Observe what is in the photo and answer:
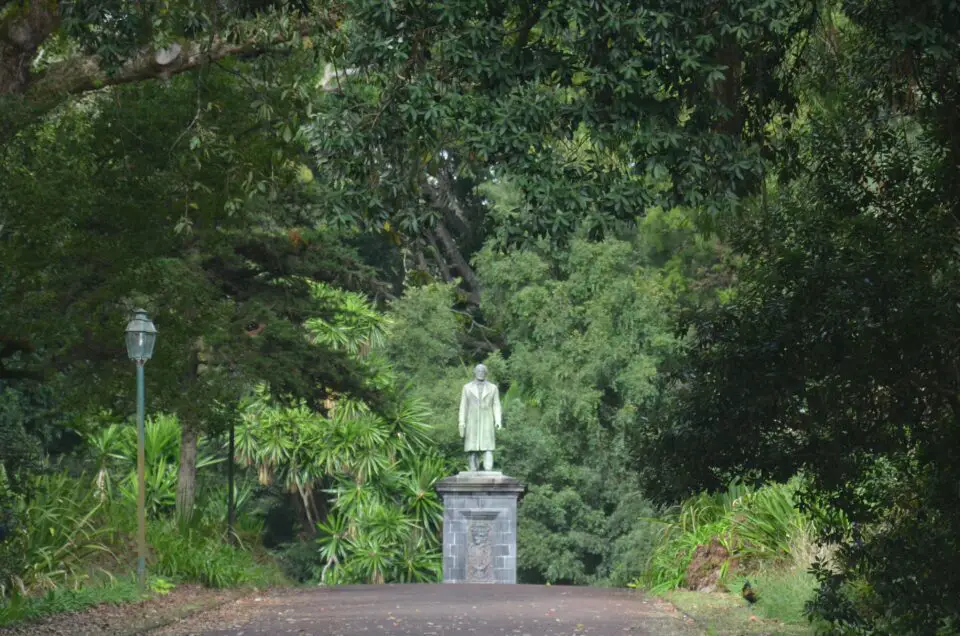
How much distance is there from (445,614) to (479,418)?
43.2 feet

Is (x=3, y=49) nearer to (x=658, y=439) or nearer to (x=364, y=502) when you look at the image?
(x=658, y=439)

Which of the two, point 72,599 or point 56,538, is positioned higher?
point 56,538

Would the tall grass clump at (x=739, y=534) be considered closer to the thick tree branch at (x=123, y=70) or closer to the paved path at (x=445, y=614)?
the paved path at (x=445, y=614)

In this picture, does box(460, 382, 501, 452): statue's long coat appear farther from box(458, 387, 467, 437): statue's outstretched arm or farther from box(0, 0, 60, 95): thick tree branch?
box(0, 0, 60, 95): thick tree branch

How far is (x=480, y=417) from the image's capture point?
2761 cm

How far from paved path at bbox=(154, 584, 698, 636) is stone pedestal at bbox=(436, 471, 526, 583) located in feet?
23.1

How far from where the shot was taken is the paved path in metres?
12.5

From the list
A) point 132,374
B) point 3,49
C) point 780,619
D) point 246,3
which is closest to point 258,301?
point 132,374

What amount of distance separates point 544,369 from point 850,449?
23.9 meters

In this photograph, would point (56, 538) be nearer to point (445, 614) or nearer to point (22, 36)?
point (445, 614)

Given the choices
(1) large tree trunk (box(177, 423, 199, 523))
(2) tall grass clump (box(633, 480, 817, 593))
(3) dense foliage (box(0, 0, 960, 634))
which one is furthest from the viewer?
(1) large tree trunk (box(177, 423, 199, 523))

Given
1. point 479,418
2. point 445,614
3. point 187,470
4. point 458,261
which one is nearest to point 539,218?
point 445,614

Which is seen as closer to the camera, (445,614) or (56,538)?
(445,614)

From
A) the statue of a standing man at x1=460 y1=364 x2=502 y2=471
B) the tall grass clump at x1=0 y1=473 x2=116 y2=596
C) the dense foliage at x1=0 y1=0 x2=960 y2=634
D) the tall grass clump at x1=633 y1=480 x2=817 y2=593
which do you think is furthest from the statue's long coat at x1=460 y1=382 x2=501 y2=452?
the tall grass clump at x1=0 y1=473 x2=116 y2=596
